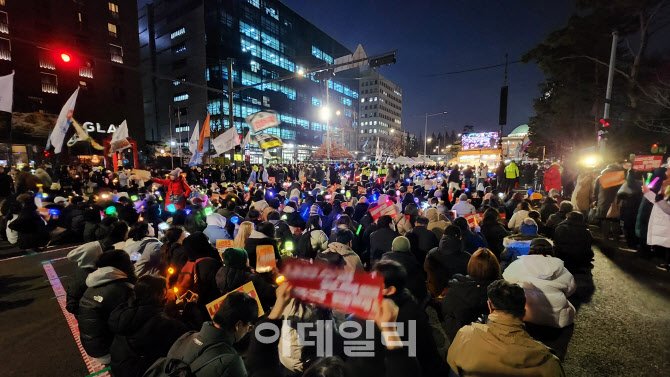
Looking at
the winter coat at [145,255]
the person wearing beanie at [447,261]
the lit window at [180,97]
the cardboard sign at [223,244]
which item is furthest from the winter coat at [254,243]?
the lit window at [180,97]

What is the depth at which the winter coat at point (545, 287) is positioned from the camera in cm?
375

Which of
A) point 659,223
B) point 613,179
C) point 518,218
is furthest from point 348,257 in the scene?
point 613,179

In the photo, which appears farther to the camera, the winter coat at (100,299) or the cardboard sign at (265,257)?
the cardboard sign at (265,257)

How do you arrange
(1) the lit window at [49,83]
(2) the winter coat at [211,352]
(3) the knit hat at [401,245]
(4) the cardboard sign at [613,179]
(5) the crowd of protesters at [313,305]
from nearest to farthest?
(2) the winter coat at [211,352], (5) the crowd of protesters at [313,305], (3) the knit hat at [401,245], (4) the cardboard sign at [613,179], (1) the lit window at [49,83]

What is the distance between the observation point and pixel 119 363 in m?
2.73

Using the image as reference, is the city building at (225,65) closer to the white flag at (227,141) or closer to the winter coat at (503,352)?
the white flag at (227,141)

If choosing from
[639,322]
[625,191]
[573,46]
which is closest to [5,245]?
[639,322]

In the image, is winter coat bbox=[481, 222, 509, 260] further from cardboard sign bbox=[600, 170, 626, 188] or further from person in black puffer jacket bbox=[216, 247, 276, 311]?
cardboard sign bbox=[600, 170, 626, 188]

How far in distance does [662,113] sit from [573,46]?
6.67m

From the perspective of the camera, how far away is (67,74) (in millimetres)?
34438

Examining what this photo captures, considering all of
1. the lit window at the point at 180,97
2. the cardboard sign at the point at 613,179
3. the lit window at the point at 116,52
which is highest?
the lit window at the point at 116,52

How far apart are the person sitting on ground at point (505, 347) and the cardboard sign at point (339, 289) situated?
741mm

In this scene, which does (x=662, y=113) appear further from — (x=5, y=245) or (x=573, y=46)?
(x=5, y=245)

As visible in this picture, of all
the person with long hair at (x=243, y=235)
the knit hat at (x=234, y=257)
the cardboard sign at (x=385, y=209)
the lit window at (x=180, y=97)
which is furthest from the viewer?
the lit window at (x=180, y=97)
